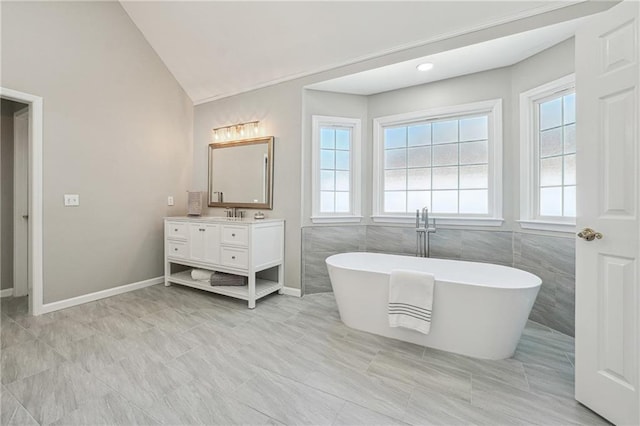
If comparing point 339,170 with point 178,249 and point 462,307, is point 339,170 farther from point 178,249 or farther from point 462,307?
point 178,249

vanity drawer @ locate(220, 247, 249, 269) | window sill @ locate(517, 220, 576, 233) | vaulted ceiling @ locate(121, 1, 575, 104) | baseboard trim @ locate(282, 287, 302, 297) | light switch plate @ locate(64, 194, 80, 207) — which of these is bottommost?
baseboard trim @ locate(282, 287, 302, 297)

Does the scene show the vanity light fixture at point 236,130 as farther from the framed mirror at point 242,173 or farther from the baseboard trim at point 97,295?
the baseboard trim at point 97,295

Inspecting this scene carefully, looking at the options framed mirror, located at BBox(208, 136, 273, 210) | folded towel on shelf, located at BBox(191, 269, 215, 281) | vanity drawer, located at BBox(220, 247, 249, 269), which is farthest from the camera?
framed mirror, located at BBox(208, 136, 273, 210)

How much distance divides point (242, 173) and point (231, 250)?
1108mm

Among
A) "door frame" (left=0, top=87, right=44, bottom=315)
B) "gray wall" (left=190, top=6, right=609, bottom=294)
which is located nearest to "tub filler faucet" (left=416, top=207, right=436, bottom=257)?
"gray wall" (left=190, top=6, right=609, bottom=294)

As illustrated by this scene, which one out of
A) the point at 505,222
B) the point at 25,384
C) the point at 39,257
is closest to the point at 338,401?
the point at 25,384

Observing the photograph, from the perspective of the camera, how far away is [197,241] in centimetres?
326

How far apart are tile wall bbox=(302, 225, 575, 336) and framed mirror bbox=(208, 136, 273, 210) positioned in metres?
0.78

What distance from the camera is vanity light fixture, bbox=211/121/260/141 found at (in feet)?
11.5

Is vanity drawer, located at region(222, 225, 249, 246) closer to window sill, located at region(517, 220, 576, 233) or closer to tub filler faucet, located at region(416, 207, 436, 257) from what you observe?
tub filler faucet, located at region(416, 207, 436, 257)

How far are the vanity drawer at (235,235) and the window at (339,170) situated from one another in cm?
90

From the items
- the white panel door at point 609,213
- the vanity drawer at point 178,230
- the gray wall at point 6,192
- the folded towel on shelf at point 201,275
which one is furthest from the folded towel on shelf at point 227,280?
the white panel door at point 609,213

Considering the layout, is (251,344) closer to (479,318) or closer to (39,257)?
(479,318)

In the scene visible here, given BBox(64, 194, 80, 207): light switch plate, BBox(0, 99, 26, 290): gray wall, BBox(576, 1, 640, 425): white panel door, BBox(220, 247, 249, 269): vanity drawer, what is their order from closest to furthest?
BBox(576, 1, 640, 425): white panel door
BBox(64, 194, 80, 207): light switch plate
BBox(220, 247, 249, 269): vanity drawer
BBox(0, 99, 26, 290): gray wall
